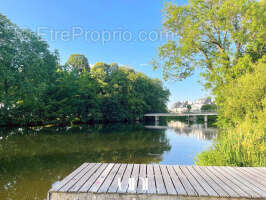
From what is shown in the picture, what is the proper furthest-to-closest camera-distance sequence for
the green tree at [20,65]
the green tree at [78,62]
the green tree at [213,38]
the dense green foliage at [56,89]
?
the green tree at [78,62] → the dense green foliage at [56,89] → the green tree at [20,65] → the green tree at [213,38]

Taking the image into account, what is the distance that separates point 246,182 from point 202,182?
794mm

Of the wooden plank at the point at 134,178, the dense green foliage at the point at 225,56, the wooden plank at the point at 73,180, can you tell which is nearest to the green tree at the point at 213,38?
the dense green foliage at the point at 225,56

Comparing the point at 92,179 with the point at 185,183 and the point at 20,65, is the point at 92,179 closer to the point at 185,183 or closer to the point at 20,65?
the point at 185,183

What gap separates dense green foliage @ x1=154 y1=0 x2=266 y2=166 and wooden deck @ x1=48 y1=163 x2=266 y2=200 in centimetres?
223

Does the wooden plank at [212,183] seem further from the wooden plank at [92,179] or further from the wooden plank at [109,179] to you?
the wooden plank at [92,179]

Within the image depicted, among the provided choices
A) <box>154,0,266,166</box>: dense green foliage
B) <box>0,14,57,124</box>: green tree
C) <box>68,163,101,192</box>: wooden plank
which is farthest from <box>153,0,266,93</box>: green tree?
<box>0,14,57,124</box>: green tree

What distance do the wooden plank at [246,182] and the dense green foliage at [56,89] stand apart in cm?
1817

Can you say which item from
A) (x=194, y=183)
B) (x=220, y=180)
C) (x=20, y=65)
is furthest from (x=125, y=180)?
(x=20, y=65)

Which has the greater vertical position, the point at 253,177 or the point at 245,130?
the point at 245,130

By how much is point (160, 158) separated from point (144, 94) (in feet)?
116

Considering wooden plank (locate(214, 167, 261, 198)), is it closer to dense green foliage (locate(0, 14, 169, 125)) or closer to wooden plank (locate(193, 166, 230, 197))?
wooden plank (locate(193, 166, 230, 197))

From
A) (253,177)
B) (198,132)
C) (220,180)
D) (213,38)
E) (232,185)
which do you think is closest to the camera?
(232,185)

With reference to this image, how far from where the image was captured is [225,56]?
34.6 feet

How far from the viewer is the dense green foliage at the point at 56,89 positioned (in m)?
18.2
